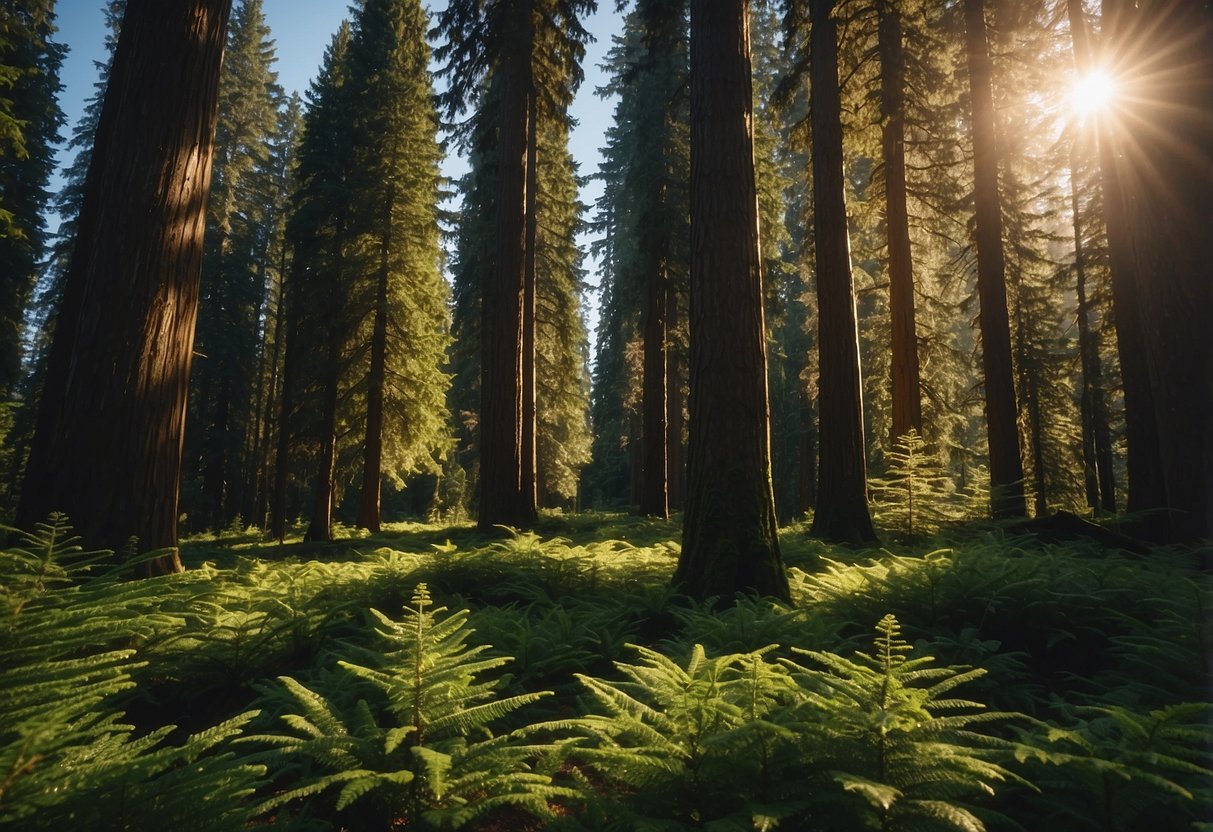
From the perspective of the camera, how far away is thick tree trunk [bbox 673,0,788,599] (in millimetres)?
5102

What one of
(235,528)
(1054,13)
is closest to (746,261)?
(1054,13)

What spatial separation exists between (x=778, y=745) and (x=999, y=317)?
1140cm

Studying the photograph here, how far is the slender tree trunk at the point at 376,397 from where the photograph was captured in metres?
15.8

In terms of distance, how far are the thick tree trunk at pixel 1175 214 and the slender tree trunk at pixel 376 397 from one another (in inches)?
603

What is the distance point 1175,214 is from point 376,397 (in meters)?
15.7

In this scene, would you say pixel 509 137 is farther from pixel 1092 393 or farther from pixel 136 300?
pixel 1092 393

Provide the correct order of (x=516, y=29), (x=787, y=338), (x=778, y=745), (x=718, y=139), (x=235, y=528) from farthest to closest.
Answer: (x=787, y=338) → (x=235, y=528) → (x=516, y=29) → (x=718, y=139) → (x=778, y=745)

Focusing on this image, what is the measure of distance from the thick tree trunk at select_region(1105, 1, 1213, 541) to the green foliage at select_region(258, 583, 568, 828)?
6.67 meters

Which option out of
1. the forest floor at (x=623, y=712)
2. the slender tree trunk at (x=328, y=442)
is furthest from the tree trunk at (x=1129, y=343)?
the slender tree trunk at (x=328, y=442)

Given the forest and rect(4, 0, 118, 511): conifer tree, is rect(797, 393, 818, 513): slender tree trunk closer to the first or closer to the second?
the forest

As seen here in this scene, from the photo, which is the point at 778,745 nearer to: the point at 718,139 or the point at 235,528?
the point at 718,139

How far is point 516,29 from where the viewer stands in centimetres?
1141

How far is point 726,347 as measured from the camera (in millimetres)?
5289

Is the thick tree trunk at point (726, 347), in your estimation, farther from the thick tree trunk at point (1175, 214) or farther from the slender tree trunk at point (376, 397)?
the slender tree trunk at point (376, 397)
